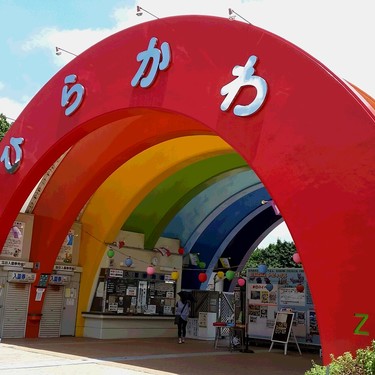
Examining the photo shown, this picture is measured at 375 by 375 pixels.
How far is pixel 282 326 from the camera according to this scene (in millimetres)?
15688

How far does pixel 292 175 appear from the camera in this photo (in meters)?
9.41

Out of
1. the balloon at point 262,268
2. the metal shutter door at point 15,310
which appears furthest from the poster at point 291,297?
the metal shutter door at point 15,310

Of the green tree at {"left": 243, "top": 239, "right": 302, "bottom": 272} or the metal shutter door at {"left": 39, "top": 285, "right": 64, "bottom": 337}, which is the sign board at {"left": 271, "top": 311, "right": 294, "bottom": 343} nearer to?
the metal shutter door at {"left": 39, "top": 285, "right": 64, "bottom": 337}

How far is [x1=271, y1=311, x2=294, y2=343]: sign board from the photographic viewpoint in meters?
15.4

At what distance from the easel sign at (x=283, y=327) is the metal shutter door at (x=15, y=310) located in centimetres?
731

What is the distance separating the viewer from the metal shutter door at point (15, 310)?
52.5 ft

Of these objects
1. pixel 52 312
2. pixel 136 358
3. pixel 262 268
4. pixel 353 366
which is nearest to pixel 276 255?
pixel 262 268

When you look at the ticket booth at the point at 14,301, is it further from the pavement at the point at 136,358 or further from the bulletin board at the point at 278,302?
the bulletin board at the point at 278,302

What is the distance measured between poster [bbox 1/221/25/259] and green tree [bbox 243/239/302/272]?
101ft

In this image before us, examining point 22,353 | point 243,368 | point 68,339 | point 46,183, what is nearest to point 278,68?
point 243,368

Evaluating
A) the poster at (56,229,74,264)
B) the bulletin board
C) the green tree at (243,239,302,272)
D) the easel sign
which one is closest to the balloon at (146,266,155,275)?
the poster at (56,229,74,264)

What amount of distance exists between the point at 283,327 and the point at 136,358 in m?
4.84

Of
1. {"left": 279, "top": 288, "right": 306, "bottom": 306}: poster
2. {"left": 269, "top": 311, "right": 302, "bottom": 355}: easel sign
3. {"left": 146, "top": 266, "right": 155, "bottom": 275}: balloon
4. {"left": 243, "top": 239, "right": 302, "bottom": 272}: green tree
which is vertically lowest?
{"left": 269, "top": 311, "right": 302, "bottom": 355}: easel sign

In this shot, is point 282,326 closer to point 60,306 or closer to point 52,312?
point 60,306
